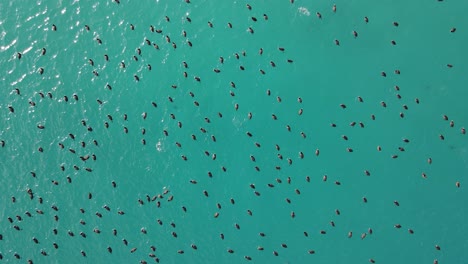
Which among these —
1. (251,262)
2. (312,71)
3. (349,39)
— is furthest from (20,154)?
(349,39)

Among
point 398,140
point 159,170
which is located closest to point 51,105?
point 159,170

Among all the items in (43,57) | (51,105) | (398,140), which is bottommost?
(398,140)

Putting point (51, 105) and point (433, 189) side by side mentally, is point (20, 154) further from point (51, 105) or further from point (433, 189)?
point (433, 189)

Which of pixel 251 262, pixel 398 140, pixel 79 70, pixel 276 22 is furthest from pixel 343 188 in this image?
pixel 79 70

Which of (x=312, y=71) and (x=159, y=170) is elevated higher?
(x=312, y=71)

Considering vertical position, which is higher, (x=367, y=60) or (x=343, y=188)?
(x=367, y=60)

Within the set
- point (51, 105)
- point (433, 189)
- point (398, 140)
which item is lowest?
point (433, 189)

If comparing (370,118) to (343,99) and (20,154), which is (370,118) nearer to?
(343,99)

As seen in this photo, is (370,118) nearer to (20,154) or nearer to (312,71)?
(312,71)
